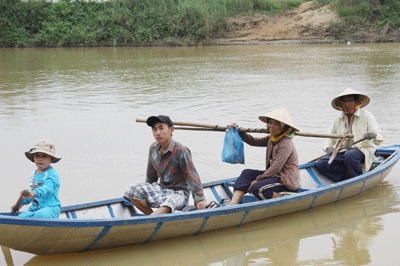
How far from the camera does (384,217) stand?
4.89 meters

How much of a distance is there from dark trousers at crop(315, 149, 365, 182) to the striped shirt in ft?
6.05

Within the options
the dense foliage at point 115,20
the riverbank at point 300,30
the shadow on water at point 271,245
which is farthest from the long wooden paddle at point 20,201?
the dense foliage at point 115,20

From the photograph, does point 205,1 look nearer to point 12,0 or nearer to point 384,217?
point 12,0

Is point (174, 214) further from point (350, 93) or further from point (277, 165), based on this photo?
point (350, 93)

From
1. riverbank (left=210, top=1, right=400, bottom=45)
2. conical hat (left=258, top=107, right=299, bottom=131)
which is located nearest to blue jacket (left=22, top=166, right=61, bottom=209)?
conical hat (left=258, top=107, right=299, bottom=131)

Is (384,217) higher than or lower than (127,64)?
lower

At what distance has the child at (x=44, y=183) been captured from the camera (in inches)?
141

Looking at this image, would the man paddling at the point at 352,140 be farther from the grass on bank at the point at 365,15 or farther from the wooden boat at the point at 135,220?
the grass on bank at the point at 365,15

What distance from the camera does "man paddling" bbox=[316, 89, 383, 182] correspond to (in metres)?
5.18

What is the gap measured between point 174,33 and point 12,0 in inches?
443

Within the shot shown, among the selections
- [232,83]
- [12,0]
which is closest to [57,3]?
[12,0]

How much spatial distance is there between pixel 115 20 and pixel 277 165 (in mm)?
28781

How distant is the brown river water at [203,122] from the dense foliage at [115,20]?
1018 centimetres

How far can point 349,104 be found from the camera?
→ 5285mm
